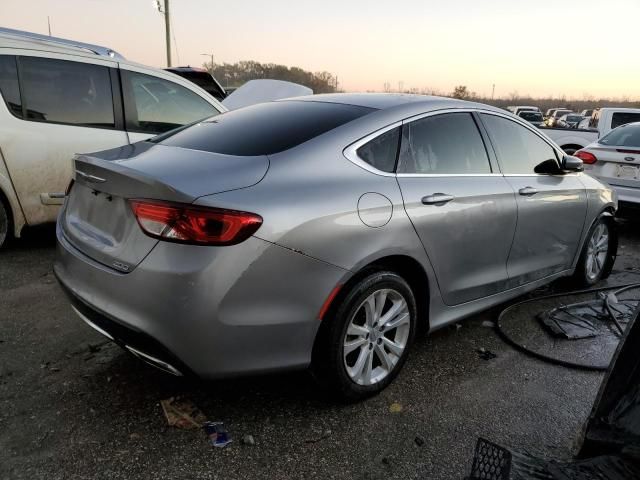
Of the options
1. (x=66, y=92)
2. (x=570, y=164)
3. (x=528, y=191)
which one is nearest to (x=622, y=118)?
(x=570, y=164)

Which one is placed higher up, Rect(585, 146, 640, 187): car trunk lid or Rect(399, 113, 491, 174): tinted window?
Rect(399, 113, 491, 174): tinted window

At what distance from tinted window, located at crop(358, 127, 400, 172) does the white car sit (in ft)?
10.5

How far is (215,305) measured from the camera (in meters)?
2.10

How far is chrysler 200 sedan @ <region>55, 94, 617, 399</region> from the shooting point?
2121mm

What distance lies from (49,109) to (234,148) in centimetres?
307

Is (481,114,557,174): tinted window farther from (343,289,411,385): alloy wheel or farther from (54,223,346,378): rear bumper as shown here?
(54,223,346,378): rear bumper

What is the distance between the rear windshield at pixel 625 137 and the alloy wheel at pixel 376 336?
18.1 feet

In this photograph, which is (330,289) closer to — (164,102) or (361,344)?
(361,344)

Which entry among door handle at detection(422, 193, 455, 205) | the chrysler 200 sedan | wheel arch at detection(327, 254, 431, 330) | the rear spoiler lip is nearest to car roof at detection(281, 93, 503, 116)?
the chrysler 200 sedan

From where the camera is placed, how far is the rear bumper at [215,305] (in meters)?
2.08

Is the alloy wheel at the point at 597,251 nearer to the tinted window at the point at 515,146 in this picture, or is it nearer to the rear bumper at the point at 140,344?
the tinted window at the point at 515,146

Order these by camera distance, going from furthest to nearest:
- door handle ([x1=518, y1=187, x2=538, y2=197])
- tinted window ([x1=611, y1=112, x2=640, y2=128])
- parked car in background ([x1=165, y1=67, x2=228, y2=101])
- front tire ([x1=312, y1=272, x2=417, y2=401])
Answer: tinted window ([x1=611, y1=112, x2=640, y2=128]) < parked car in background ([x1=165, y1=67, x2=228, y2=101]) < door handle ([x1=518, y1=187, x2=538, y2=197]) < front tire ([x1=312, y1=272, x2=417, y2=401])

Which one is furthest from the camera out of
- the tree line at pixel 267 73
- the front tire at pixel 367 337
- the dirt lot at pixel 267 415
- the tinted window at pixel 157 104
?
the tree line at pixel 267 73

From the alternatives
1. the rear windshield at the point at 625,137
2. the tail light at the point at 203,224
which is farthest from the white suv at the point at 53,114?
the rear windshield at the point at 625,137
